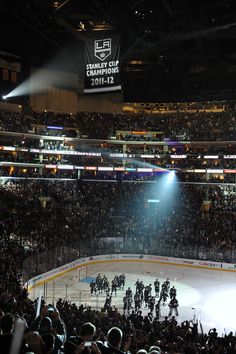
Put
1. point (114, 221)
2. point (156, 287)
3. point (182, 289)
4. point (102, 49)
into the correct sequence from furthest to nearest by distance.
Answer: point (114, 221), point (182, 289), point (156, 287), point (102, 49)

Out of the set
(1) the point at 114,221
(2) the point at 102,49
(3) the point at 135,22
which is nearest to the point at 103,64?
(2) the point at 102,49

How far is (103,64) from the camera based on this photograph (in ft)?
61.9

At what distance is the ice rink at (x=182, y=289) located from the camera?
74.3 ft

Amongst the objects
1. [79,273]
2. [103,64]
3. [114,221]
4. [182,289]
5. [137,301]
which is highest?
[103,64]

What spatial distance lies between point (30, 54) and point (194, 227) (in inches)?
1015

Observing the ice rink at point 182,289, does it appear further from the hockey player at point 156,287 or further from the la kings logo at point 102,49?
the la kings logo at point 102,49

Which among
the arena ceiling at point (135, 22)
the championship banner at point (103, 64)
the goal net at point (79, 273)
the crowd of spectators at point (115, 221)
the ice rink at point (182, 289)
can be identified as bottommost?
the ice rink at point (182, 289)

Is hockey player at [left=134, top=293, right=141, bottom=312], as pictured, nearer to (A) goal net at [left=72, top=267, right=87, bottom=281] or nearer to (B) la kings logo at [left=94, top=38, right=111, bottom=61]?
(A) goal net at [left=72, top=267, right=87, bottom=281]

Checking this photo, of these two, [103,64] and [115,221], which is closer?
[103,64]

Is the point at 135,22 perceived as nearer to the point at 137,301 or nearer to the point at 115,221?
the point at 137,301

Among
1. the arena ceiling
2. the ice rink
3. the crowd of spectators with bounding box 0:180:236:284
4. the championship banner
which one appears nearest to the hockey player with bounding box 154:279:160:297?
the ice rink

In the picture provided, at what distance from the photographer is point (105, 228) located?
4131 cm

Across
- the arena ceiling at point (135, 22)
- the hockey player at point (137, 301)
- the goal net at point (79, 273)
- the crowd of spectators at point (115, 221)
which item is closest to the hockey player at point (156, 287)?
the hockey player at point (137, 301)

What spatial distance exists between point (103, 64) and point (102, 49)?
774 millimetres
